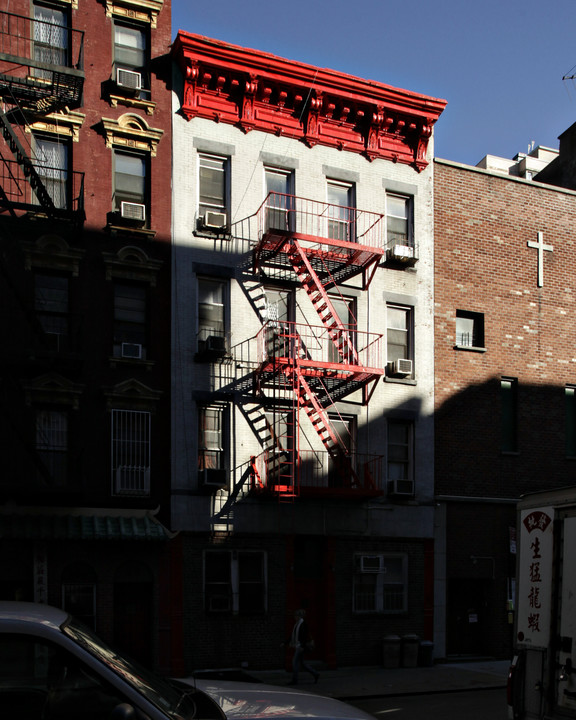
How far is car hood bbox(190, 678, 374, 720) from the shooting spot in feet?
16.7

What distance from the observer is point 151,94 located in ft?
77.7

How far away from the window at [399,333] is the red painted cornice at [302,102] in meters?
4.53

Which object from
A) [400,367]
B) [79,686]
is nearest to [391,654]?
[400,367]

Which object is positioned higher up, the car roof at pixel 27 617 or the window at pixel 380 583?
the car roof at pixel 27 617

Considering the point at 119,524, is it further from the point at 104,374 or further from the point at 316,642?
the point at 316,642

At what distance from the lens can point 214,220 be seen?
2355 cm

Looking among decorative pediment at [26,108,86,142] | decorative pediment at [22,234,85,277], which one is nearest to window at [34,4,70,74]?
decorative pediment at [26,108,86,142]

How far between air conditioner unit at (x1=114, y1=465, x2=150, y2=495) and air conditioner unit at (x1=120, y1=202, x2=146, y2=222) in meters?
6.33

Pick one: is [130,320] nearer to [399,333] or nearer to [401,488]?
[399,333]

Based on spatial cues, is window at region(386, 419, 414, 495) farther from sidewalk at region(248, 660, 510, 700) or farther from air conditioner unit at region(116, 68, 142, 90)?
air conditioner unit at region(116, 68, 142, 90)

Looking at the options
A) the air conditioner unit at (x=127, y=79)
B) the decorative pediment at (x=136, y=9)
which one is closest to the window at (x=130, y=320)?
the air conditioner unit at (x=127, y=79)

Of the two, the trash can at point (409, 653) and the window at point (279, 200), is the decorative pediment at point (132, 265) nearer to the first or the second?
the window at point (279, 200)

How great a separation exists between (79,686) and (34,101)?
19.5 m

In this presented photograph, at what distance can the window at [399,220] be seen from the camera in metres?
26.5
